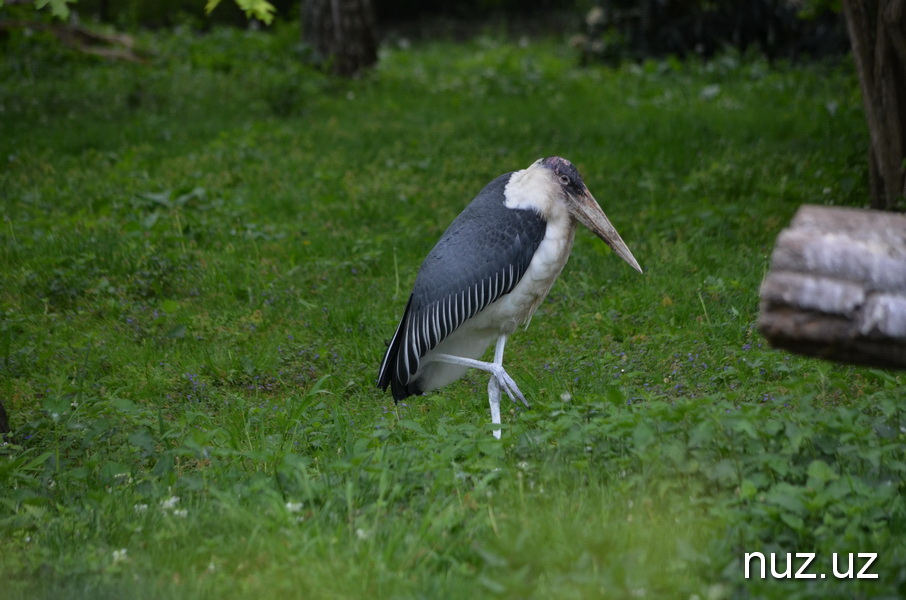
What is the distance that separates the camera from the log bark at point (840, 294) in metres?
2.49

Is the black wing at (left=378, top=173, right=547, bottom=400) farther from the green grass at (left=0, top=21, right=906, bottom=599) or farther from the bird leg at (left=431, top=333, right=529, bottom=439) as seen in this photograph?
the green grass at (left=0, top=21, right=906, bottom=599)

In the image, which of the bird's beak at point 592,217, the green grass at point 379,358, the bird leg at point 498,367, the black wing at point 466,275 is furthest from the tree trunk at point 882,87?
the bird leg at point 498,367

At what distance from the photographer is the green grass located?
9.74 feet

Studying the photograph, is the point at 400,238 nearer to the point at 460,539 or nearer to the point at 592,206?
the point at 592,206

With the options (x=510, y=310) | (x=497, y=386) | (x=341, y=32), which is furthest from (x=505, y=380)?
(x=341, y=32)

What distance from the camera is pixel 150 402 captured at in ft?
16.0

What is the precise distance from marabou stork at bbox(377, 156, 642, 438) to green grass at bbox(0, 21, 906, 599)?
28cm

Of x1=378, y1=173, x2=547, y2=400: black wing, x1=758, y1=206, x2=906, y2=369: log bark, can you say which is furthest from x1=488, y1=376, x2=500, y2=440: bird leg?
x1=758, y1=206, x2=906, y2=369: log bark

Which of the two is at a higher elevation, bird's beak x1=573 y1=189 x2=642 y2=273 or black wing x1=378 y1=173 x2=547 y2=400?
bird's beak x1=573 y1=189 x2=642 y2=273

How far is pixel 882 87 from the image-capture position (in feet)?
20.1

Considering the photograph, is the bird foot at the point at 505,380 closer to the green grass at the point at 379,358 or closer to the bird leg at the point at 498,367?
the bird leg at the point at 498,367

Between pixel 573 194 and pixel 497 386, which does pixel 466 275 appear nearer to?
pixel 497 386

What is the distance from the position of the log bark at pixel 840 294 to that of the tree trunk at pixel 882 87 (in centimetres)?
367

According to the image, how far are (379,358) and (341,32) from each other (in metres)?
7.56
